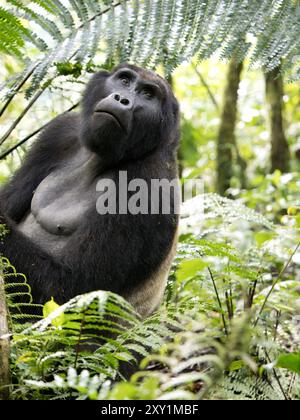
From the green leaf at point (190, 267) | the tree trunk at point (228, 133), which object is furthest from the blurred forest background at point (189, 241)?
the tree trunk at point (228, 133)

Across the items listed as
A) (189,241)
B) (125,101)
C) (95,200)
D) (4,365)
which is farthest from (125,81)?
(4,365)

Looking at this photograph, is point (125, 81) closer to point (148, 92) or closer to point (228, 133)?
point (148, 92)

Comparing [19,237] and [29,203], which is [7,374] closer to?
[19,237]

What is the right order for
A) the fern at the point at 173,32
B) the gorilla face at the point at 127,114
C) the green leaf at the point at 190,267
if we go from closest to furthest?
the green leaf at the point at 190,267 < the fern at the point at 173,32 < the gorilla face at the point at 127,114

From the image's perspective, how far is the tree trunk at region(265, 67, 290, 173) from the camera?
24.7 feet

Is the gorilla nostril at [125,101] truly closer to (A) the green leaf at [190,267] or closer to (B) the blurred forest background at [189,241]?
(B) the blurred forest background at [189,241]

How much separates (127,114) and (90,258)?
904mm

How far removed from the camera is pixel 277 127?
757 centimetres

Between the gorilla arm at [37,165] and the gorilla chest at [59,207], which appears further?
the gorilla arm at [37,165]

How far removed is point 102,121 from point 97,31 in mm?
550

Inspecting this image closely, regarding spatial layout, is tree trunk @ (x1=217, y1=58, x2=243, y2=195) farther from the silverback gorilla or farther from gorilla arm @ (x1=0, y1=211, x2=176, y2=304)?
gorilla arm @ (x1=0, y1=211, x2=176, y2=304)

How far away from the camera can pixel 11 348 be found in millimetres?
2061

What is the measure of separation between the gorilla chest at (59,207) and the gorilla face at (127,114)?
0.90 feet

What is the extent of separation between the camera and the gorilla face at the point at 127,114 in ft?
11.9
